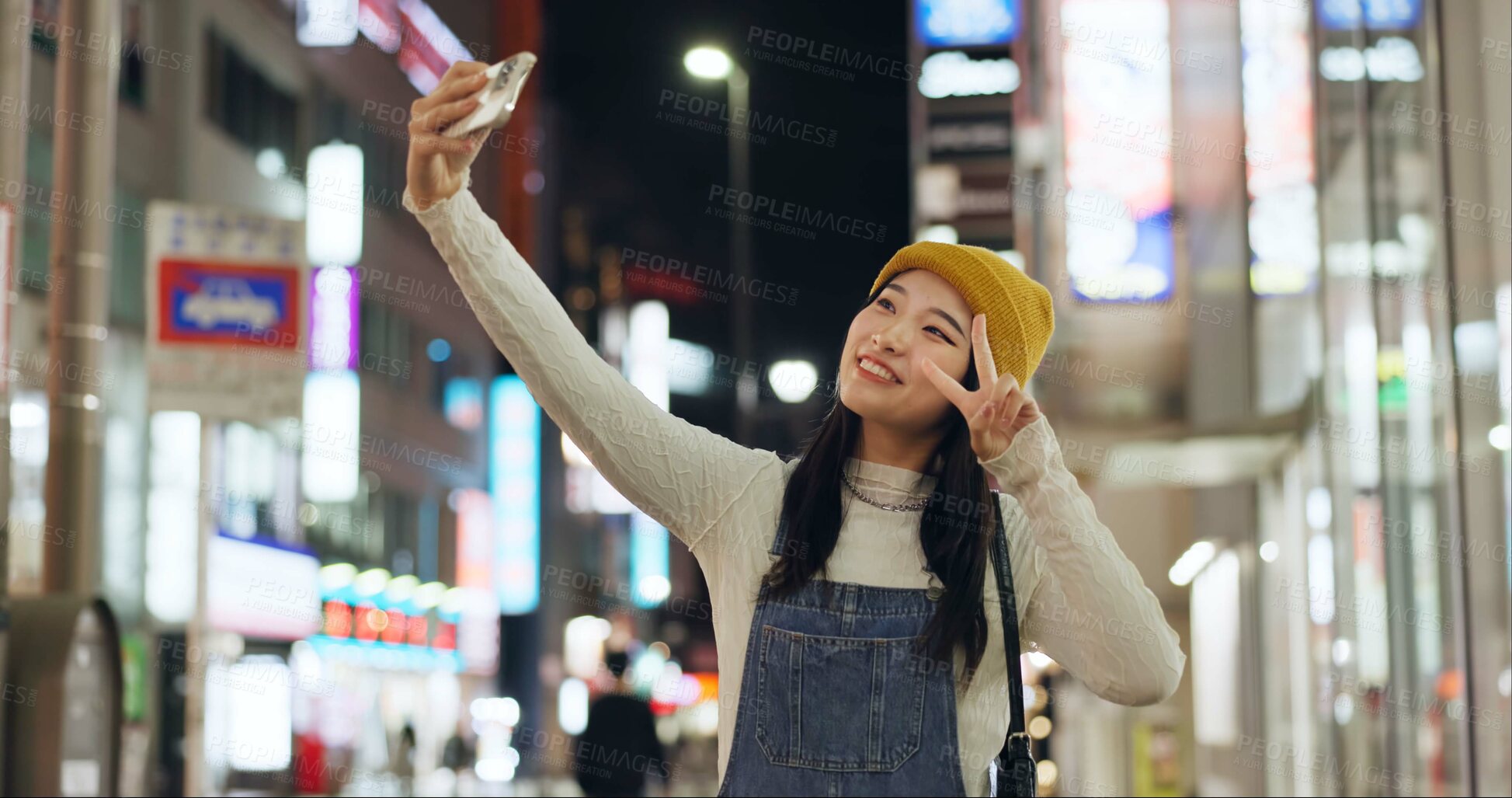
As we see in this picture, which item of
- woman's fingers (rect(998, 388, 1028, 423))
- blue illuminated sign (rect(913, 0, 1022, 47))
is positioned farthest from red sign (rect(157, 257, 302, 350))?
blue illuminated sign (rect(913, 0, 1022, 47))

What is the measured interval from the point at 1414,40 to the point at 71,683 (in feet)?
21.7

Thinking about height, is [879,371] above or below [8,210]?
below

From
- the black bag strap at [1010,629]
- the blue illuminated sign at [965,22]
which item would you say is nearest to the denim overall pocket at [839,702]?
the black bag strap at [1010,629]

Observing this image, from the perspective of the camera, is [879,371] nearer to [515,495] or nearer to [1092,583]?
[1092,583]

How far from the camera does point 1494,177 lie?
575 centimetres

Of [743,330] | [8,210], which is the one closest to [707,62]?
[8,210]

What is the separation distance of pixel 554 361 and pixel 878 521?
0.66m

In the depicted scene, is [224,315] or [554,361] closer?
[554,361]

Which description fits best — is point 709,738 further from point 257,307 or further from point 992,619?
point 992,619

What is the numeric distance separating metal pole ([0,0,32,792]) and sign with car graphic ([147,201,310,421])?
2.13ft

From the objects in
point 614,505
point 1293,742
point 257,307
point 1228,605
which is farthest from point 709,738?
point 257,307

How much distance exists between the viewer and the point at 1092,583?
251cm

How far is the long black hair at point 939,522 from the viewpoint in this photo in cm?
266

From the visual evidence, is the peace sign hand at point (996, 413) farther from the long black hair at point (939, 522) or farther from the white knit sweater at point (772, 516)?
the long black hair at point (939, 522)
